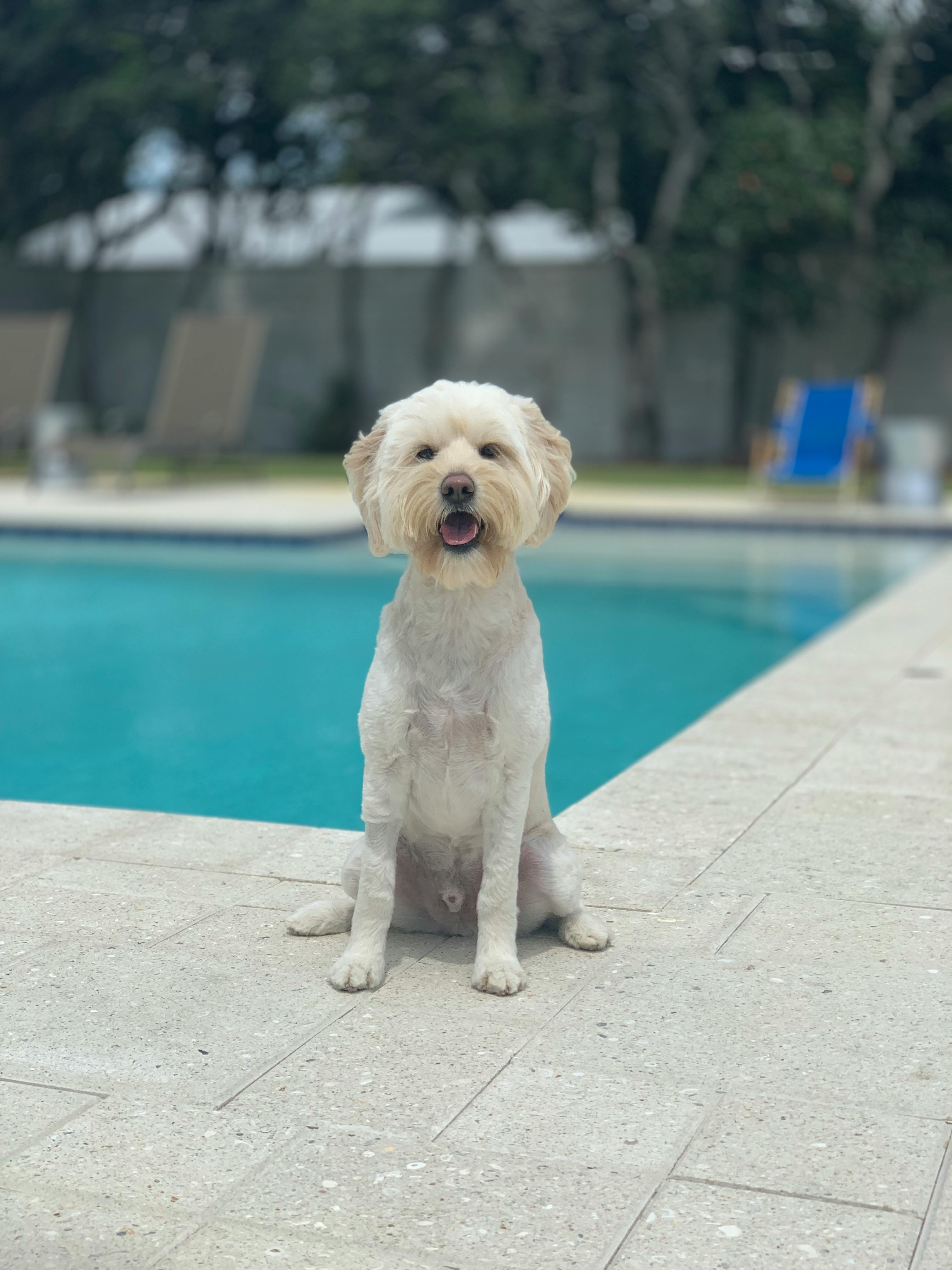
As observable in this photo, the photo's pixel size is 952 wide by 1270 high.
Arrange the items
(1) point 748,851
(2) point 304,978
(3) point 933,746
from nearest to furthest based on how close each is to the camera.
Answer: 1. (2) point 304,978
2. (1) point 748,851
3. (3) point 933,746

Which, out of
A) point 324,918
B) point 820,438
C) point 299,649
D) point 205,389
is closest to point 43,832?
point 324,918

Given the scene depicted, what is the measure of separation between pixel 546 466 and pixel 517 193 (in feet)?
Answer: 55.1

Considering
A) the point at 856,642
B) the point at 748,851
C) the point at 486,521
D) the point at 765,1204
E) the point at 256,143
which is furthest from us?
the point at 256,143

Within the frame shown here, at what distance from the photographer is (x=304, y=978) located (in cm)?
268

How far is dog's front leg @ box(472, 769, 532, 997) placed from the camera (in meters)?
2.63

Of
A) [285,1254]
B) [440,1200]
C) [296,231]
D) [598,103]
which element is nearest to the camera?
[285,1254]

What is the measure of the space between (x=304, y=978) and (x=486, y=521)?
0.86 m

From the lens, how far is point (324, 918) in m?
2.91

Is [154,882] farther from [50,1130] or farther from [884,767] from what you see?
[884,767]

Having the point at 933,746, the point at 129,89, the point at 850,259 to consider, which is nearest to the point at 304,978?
the point at 933,746

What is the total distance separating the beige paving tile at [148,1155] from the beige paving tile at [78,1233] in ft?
0.05

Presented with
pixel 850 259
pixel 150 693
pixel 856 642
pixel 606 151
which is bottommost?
pixel 150 693

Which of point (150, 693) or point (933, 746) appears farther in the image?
point (150, 693)

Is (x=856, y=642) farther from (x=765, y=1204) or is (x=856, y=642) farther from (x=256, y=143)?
(x=256, y=143)
